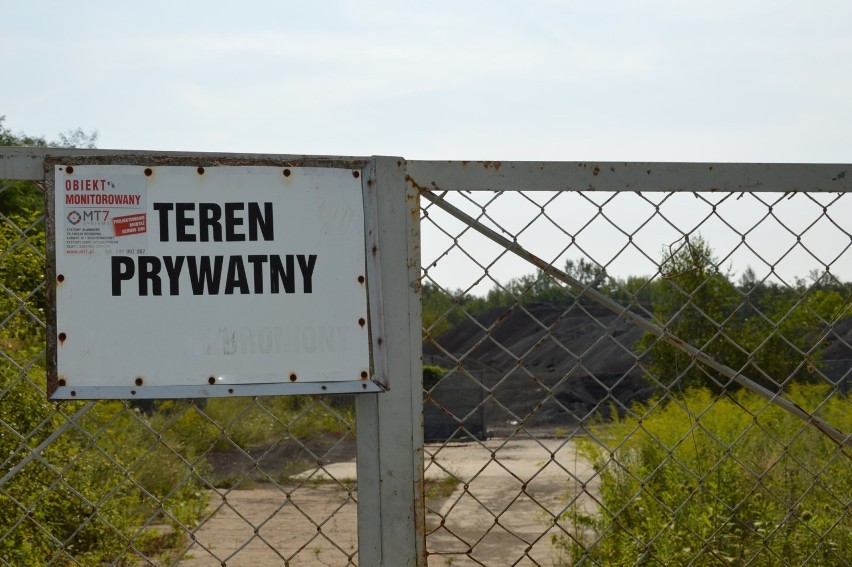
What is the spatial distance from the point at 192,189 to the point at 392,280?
16.3 inches

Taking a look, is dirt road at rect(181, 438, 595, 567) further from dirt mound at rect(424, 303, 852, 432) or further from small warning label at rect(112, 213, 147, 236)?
dirt mound at rect(424, 303, 852, 432)

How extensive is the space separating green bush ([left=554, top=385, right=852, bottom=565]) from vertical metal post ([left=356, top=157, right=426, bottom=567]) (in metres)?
1.50

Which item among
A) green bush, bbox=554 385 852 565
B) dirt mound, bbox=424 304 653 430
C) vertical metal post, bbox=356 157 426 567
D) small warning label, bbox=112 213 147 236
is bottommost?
dirt mound, bbox=424 304 653 430

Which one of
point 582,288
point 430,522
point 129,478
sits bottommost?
point 430,522

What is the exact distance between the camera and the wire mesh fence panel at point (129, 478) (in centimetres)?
186

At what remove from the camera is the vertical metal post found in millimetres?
1742

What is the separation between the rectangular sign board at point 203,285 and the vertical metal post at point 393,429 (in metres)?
0.06

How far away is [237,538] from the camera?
7148mm

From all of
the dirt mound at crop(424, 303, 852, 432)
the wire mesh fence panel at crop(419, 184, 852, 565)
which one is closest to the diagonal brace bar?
the wire mesh fence panel at crop(419, 184, 852, 565)

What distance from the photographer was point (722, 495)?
4.08 metres

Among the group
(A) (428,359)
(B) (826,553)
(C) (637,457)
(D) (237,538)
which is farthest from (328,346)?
(A) (428,359)

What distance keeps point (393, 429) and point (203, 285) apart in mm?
454

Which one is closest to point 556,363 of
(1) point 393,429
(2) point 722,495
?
(2) point 722,495

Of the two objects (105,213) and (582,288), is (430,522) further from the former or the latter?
(105,213)
